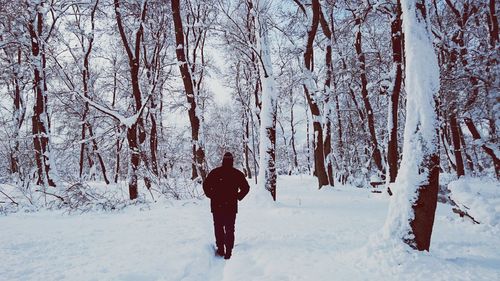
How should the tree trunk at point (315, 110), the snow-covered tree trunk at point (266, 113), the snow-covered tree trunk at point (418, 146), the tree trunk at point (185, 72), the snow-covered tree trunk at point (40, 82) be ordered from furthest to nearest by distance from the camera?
the tree trunk at point (315, 110) < the snow-covered tree trunk at point (40, 82) < the tree trunk at point (185, 72) < the snow-covered tree trunk at point (266, 113) < the snow-covered tree trunk at point (418, 146)

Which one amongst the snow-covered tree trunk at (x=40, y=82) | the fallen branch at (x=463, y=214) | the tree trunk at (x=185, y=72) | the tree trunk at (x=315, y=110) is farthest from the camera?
the tree trunk at (x=315, y=110)

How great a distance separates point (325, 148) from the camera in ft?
55.8

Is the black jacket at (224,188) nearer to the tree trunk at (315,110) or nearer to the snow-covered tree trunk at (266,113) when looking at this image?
the snow-covered tree trunk at (266,113)

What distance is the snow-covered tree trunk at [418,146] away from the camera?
15.0 ft

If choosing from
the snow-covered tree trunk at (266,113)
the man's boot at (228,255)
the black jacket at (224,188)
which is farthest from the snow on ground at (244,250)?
the snow-covered tree trunk at (266,113)

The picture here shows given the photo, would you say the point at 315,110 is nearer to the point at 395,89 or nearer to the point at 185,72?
the point at 395,89

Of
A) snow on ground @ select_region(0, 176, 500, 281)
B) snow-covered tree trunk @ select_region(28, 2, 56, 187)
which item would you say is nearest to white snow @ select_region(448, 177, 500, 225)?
snow on ground @ select_region(0, 176, 500, 281)

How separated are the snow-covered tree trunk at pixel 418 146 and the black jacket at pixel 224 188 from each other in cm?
247

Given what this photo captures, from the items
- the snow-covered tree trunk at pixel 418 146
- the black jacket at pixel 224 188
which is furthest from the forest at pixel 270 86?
the black jacket at pixel 224 188

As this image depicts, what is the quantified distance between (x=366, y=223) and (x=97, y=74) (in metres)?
22.5

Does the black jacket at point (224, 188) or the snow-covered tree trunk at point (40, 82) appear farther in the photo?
A: the snow-covered tree trunk at point (40, 82)

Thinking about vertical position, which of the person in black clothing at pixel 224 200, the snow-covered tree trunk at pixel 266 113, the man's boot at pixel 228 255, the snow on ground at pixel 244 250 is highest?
the snow-covered tree trunk at pixel 266 113

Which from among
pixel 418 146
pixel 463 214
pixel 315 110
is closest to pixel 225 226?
pixel 418 146

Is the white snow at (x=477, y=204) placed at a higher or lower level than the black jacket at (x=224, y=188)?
lower
